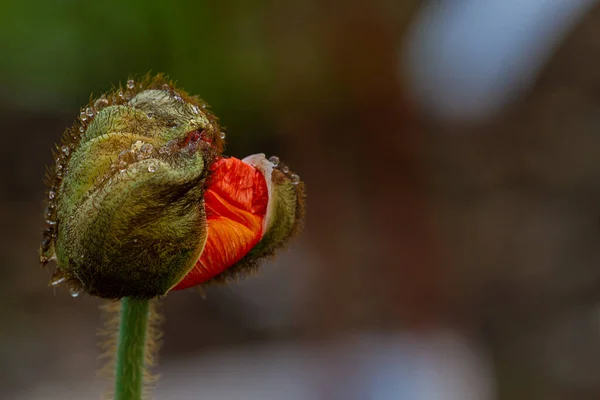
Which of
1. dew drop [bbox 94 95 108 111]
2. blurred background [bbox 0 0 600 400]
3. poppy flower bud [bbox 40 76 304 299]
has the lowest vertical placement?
poppy flower bud [bbox 40 76 304 299]

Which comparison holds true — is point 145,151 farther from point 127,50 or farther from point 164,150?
point 127,50

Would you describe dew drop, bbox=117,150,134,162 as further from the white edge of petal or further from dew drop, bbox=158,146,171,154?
the white edge of petal

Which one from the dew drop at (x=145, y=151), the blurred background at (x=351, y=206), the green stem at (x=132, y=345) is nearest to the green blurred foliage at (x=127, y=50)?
the blurred background at (x=351, y=206)

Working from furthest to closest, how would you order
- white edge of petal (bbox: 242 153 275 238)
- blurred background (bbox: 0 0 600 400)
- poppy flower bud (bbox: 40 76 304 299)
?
blurred background (bbox: 0 0 600 400) < white edge of petal (bbox: 242 153 275 238) < poppy flower bud (bbox: 40 76 304 299)

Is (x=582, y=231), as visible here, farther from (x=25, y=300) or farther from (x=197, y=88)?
(x=25, y=300)

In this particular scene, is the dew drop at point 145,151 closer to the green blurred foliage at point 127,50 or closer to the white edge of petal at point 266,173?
the white edge of petal at point 266,173

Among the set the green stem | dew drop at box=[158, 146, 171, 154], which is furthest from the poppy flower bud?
the green stem
